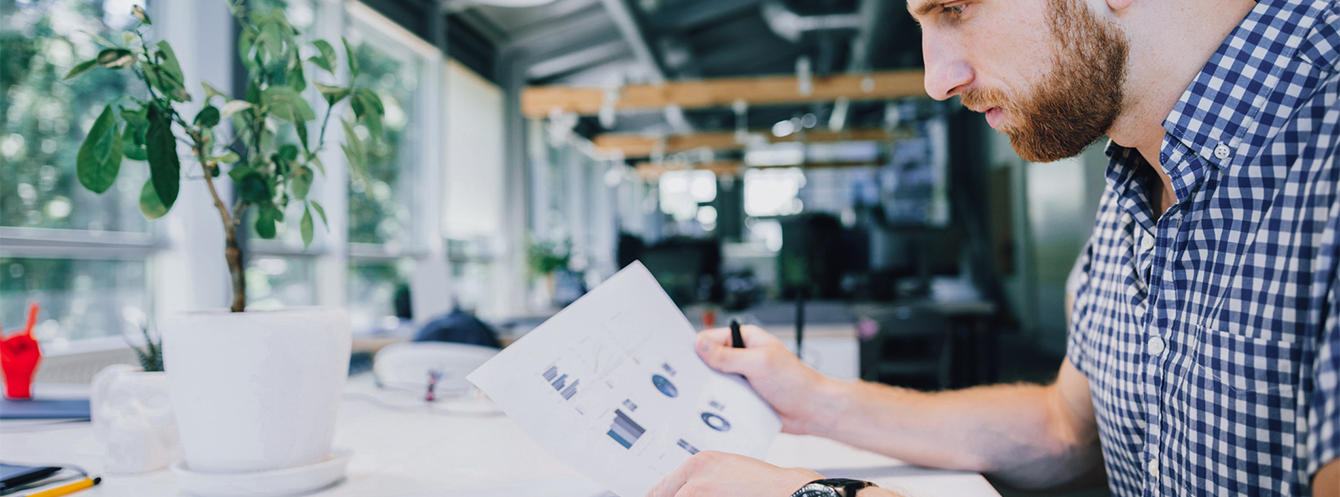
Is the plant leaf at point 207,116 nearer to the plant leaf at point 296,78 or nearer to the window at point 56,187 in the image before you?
the plant leaf at point 296,78

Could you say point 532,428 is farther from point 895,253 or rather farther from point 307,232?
point 895,253

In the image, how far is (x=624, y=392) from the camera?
82 centimetres

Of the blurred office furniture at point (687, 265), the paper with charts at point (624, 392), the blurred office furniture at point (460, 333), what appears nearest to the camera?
the paper with charts at point (624, 392)

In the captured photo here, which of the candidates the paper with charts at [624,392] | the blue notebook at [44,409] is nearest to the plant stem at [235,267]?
the paper with charts at [624,392]

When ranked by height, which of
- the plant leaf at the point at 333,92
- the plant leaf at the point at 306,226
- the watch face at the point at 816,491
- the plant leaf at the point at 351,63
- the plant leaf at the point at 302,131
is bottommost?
the watch face at the point at 816,491

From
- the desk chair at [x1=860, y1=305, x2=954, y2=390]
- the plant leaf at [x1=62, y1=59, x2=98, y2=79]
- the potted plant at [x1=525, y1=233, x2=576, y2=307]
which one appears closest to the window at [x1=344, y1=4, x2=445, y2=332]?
the potted plant at [x1=525, y1=233, x2=576, y2=307]

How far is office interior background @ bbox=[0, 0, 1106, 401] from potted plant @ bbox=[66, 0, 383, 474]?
0.12m

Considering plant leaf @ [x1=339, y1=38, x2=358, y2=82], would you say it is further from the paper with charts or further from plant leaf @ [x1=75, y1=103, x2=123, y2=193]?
the paper with charts

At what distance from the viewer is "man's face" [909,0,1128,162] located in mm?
787

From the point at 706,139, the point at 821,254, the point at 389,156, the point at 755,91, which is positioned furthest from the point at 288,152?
the point at 706,139

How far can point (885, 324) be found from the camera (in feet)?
13.1

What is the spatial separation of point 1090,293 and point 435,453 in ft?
3.12

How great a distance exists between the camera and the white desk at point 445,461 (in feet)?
2.68

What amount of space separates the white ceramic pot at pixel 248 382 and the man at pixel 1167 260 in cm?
40
